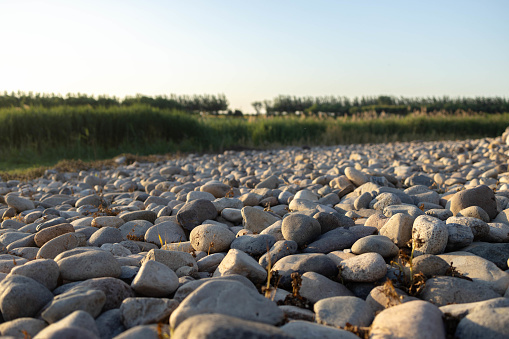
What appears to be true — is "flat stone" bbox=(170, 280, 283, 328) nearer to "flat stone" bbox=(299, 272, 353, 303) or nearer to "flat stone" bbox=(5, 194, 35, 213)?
"flat stone" bbox=(299, 272, 353, 303)

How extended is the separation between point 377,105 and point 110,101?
75.4 feet

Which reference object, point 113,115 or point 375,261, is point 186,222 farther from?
point 113,115

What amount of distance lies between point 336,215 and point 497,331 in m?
1.21

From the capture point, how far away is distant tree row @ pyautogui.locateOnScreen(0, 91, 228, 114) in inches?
653

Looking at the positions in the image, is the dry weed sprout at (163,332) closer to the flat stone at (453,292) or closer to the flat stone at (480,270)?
the flat stone at (453,292)

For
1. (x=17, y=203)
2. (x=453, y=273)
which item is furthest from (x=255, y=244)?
(x=17, y=203)

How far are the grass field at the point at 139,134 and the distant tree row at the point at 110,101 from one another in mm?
1692

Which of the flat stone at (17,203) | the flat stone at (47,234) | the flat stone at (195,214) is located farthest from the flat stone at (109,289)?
the flat stone at (17,203)

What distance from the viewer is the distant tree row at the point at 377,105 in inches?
1137

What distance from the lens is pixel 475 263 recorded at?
63.0 inches

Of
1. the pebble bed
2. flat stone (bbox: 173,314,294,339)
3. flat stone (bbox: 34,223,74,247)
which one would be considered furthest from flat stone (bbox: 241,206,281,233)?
flat stone (bbox: 173,314,294,339)

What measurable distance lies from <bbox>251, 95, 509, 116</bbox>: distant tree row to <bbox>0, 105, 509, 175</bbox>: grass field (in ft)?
51.7

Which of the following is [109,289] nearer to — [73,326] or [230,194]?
[73,326]

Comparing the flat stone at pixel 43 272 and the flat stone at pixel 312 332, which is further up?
the flat stone at pixel 43 272
